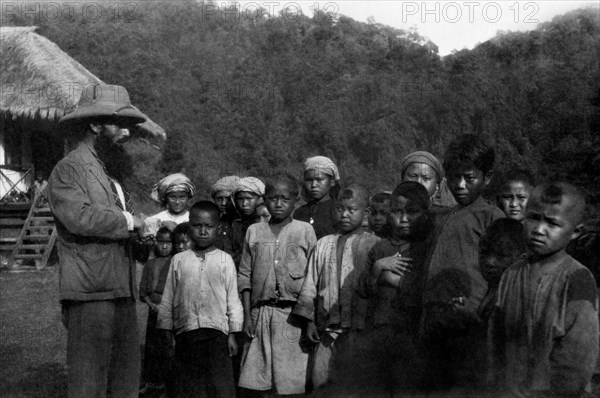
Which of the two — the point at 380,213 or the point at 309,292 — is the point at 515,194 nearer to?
the point at 380,213

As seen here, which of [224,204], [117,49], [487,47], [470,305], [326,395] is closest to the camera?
[470,305]

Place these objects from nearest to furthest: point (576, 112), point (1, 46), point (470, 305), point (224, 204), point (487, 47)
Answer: point (470, 305) < point (224, 204) < point (576, 112) < point (1, 46) < point (487, 47)

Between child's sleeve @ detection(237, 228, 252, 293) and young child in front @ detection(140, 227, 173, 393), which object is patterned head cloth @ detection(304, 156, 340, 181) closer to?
child's sleeve @ detection(237, 228, 252, 293)

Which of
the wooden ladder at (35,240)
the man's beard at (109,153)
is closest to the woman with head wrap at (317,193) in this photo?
the man's beard at (109,153)

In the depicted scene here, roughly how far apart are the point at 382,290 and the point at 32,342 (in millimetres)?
4714

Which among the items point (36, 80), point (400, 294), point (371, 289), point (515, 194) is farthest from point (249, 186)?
point (36, 80)

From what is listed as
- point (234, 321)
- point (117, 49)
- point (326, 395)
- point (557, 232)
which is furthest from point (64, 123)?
point (117, 49)

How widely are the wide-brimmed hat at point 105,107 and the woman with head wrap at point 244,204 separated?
4.32 ft

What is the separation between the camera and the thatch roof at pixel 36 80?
618 inches

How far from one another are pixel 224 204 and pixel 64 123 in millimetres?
1816

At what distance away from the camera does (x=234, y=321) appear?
14.6 feet

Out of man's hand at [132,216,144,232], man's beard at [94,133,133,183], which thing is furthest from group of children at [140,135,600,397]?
man's hand at [132,216,144,232]

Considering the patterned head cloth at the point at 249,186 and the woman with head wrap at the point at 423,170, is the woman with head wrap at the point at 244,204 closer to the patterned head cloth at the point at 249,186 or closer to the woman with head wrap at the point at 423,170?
the patterned head cloth at the point at 249,186

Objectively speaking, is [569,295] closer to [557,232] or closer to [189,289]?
[557,232]
